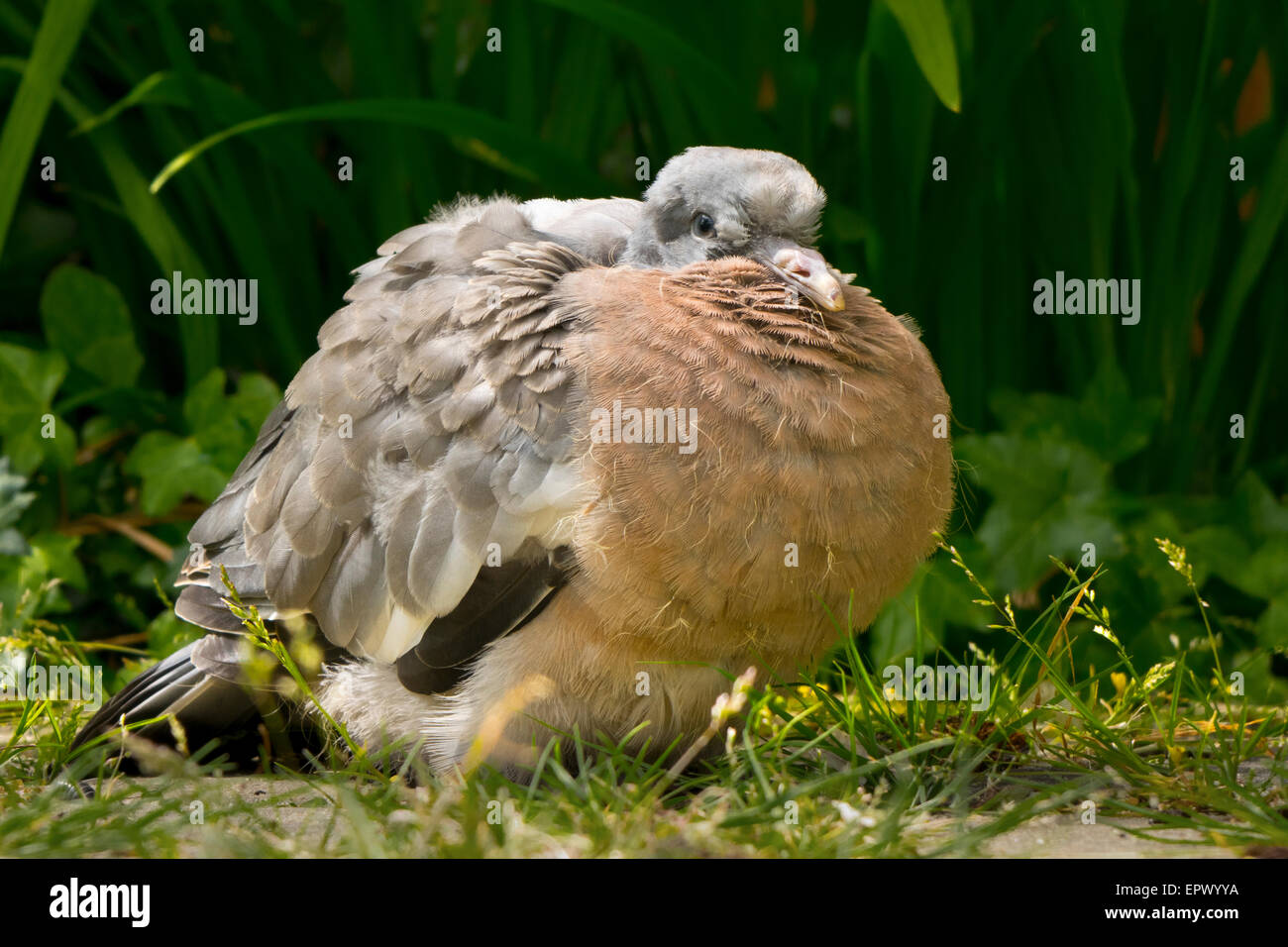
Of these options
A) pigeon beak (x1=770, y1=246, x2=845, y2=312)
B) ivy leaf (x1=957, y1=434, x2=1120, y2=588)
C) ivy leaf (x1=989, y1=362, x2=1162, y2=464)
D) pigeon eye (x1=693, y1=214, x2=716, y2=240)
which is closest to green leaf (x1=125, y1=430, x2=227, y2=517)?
pigeon eye (x1=693, y1=214, x2=716, y2=240)

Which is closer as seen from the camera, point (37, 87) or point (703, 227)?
point (703, 227)

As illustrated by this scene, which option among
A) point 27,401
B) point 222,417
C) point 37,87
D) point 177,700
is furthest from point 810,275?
point 27,401

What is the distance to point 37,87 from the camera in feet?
11.7

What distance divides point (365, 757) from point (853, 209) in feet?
8.00

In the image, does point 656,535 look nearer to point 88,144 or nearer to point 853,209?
point 853,209

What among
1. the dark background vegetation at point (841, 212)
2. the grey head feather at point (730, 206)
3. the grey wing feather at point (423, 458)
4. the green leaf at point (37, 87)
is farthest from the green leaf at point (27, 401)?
the grey head feather at point (730, 206)

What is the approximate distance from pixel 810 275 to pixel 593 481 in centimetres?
63

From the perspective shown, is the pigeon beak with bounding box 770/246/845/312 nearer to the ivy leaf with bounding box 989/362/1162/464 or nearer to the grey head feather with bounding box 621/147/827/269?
the grey head feather with bounding box 621/147/827/269

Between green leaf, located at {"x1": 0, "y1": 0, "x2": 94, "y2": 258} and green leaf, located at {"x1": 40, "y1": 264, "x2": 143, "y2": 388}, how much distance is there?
2.31 feet

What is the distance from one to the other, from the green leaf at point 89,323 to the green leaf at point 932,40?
283 cm

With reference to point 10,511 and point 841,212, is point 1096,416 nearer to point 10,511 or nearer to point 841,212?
point 841,212

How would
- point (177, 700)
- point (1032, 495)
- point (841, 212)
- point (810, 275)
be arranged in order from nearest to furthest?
point (810, 275)
point (177, 700)
point (1032, 495)
point (841, 212)

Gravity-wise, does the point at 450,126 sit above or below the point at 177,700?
above

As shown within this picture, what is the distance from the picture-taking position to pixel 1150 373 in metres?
4.02
